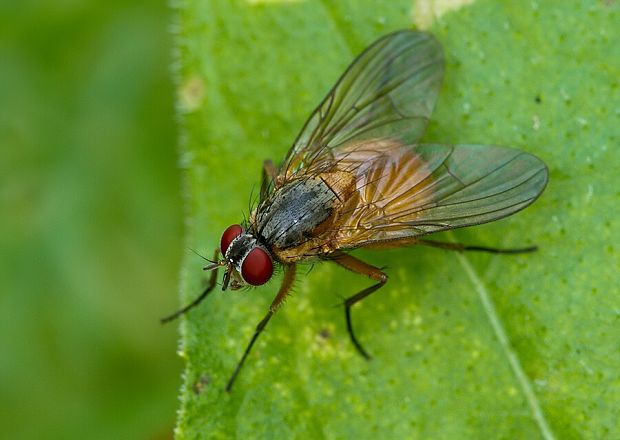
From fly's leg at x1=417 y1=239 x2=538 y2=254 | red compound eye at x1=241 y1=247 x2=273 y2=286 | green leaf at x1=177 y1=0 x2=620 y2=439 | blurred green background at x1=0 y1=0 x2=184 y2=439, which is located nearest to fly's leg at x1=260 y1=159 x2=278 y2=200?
green leaf at x1=177 y1=0 x2=620 y2=439

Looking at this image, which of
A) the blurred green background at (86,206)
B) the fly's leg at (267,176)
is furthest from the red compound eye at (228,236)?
the blurred green background at (86,206)

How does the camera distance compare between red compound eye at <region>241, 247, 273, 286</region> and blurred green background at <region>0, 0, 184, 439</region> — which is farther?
blurred green background at <region>0, 0, 184, 439</region>

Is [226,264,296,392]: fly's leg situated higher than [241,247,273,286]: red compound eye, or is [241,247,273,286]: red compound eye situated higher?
[241,247,273,286]: red compound eye

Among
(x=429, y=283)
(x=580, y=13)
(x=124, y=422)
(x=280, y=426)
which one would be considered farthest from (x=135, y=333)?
(x=580, y=13)

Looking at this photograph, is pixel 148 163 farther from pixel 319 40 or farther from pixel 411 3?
pixel 411 3

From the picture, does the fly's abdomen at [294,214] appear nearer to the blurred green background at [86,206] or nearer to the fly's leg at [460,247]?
the fly's leg at [460,247]

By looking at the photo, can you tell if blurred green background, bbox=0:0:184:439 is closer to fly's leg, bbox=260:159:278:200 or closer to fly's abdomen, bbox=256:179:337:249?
fly's leg, bbox=260:159:278:200

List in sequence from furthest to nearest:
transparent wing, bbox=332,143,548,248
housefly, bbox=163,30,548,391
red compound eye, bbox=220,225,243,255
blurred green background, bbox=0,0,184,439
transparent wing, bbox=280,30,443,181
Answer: blurred green background, bbox=0,0,184,439 < transparent wing, bbox=280,30,443,181 < red compound eye, bbox=220,225,243,255 < housefly, bbox=163,30,548,391 < transparent wing, bbox=332,143,548,248
